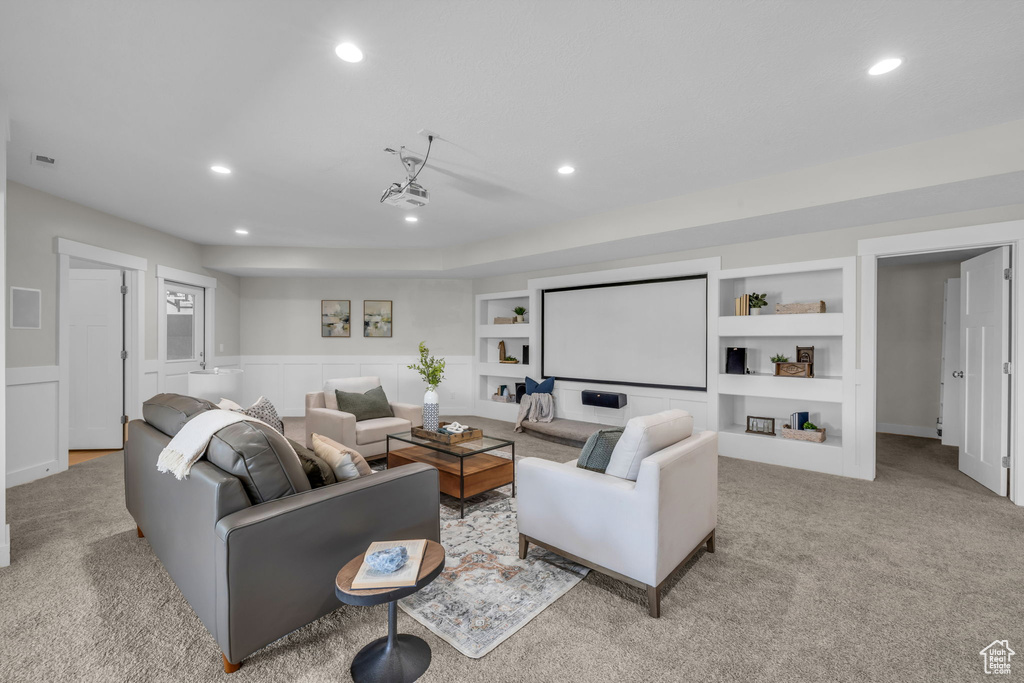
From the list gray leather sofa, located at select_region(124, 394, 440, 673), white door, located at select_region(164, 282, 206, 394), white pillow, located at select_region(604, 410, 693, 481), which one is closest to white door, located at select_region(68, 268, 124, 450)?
white door, located at select_region(164, 282, 206, 394)

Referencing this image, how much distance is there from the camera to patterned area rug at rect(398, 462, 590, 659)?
1.96 metres

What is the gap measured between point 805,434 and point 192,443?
4907 millimetres

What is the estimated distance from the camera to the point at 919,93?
245 cm

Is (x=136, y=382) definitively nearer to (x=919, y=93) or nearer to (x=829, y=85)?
(x=829, y=85)

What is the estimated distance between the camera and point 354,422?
4.28 meters

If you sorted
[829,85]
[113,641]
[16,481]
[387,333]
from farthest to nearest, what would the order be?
[387,333] → [16,481] → [829,85] → [113,641]

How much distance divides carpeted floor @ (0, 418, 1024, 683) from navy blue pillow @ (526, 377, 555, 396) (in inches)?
128

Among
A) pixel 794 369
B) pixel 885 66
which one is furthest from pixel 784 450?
pixel 885 66

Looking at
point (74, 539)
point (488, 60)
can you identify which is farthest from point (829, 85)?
point (74, 539)

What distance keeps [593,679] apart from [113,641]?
1.96 metres

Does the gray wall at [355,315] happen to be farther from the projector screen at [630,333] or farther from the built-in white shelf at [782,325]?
the built-in white shelf at [782,325]

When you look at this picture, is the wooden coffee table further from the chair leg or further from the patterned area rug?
the chair leg

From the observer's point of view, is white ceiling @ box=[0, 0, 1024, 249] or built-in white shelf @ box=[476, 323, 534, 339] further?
built-in white shelf @ box=[476, 323, 534, 339]

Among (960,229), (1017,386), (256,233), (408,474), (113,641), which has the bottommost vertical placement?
(113,641)
